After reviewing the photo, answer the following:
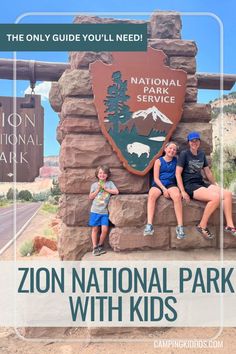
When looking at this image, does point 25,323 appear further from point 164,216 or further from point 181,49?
point 181,49

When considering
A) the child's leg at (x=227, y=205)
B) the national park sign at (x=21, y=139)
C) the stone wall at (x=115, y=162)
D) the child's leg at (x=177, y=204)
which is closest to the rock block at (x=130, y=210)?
the stone wall at (x=115, y=162)

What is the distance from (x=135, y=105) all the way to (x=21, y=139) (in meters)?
1.37

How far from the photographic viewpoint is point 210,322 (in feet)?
12.7

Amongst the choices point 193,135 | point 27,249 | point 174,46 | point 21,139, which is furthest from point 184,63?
point 27,249

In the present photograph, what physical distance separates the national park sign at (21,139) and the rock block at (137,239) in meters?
1.18

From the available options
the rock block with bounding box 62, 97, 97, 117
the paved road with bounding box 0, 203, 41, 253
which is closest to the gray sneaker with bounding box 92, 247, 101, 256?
the rock block with bounding box 62, 97, 97, 117

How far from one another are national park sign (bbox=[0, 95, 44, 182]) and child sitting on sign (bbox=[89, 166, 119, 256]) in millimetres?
810

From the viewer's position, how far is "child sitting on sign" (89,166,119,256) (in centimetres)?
404

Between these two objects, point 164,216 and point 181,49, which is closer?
point 164,216

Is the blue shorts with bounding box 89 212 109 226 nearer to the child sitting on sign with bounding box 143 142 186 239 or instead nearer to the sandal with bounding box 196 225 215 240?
the child sitting on sign with bounding box 143 142 186 239

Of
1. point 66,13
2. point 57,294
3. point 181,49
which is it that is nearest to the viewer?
point 66,13

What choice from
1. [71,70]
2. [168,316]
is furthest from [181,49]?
[168,316]

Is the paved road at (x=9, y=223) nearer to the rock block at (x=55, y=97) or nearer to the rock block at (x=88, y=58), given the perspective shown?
the rock block at (x=55, y=97)

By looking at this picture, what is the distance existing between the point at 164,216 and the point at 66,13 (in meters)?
2.41
